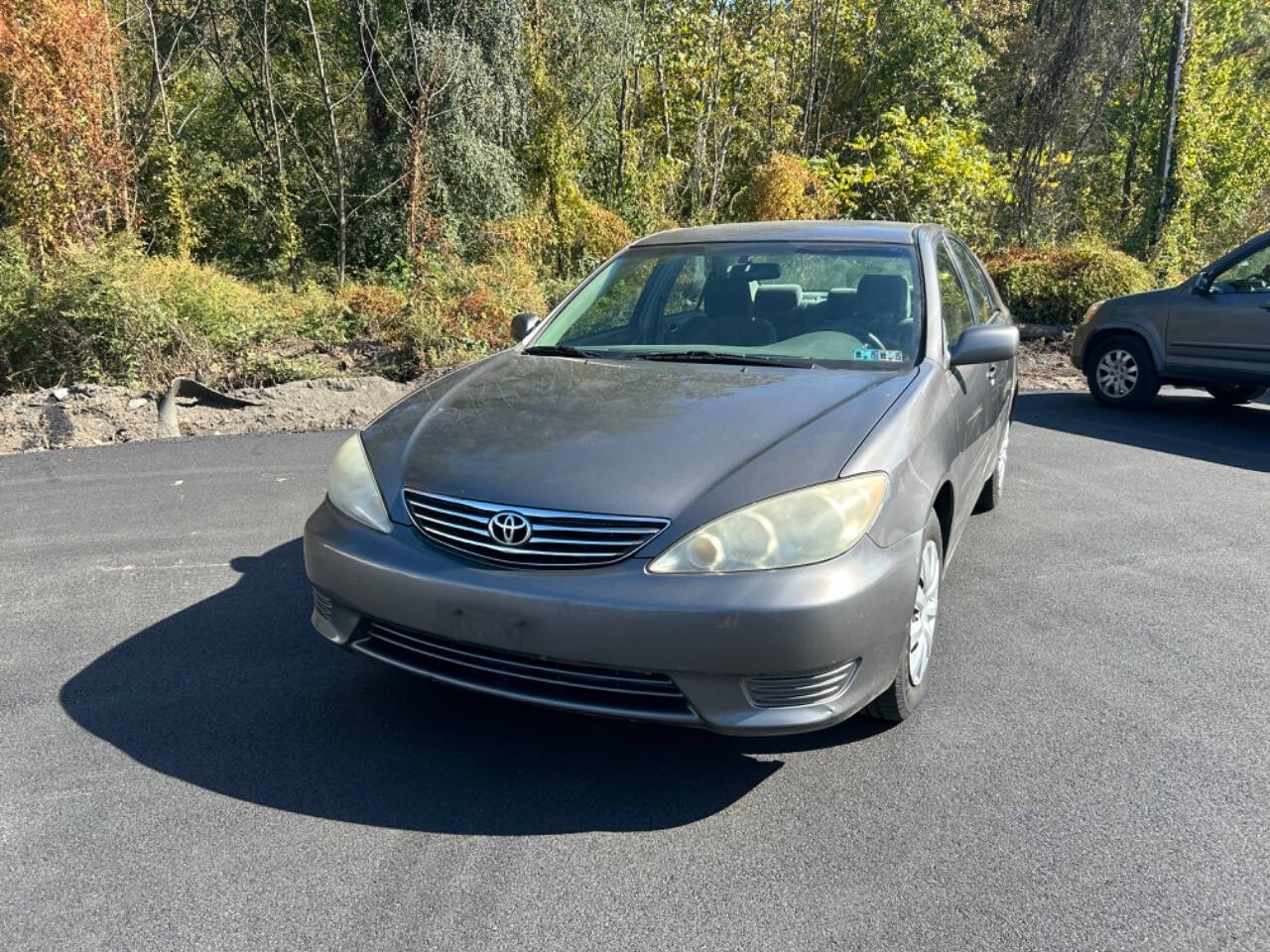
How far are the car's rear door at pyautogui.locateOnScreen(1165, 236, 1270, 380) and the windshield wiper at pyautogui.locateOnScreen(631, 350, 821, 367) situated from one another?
6.23 m

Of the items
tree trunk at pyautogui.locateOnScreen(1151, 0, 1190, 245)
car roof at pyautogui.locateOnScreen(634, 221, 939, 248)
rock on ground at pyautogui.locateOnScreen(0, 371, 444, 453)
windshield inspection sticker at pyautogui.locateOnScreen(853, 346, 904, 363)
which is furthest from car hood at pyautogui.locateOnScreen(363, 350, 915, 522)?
tree trunk at pyautogui.locateOnScreen(1151, 0, 1190, 245)

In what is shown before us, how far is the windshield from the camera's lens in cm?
378

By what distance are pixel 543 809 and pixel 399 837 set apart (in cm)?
40

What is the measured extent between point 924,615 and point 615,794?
3.92ft

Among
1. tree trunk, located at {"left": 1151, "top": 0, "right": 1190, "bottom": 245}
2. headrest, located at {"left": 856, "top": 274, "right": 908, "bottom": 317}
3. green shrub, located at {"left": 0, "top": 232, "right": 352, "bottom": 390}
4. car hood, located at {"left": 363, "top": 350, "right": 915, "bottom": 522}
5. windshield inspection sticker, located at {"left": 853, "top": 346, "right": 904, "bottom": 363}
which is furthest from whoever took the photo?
tree trunk, located at {"left": 1151, "top": 0, "right": 1190, "bottom": 245}

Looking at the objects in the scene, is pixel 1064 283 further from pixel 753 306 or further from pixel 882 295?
pixel 753 306

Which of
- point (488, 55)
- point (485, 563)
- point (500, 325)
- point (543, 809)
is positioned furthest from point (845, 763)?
point (488, 55)

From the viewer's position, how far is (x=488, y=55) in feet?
43.9

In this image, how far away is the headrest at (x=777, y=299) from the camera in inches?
160

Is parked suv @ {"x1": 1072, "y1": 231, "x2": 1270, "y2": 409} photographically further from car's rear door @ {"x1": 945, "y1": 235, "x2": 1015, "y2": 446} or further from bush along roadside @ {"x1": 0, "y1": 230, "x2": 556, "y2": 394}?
bush along roadside @ {"x1": 0, "y1": 230, "x2": 556, "y2": 394}

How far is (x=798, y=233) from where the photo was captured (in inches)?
174

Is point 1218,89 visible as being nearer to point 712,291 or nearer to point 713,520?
point 712,291

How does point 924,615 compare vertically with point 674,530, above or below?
below

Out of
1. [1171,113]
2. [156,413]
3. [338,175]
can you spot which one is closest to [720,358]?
[156,413]
